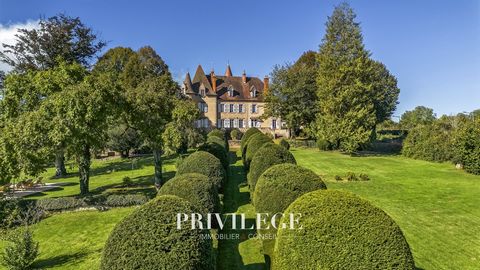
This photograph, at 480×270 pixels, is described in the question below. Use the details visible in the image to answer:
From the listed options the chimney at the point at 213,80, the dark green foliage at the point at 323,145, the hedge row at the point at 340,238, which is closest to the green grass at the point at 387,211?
the hedge row at the point at 340,238

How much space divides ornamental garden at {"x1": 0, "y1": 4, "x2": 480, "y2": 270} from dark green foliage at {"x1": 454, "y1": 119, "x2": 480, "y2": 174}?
108 mm

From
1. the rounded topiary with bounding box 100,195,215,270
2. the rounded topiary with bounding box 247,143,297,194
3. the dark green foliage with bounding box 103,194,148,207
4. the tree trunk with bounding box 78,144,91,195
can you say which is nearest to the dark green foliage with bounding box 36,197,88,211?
the dark green foliage with bounding box 103,194,148,207

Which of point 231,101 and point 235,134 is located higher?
point 231,101

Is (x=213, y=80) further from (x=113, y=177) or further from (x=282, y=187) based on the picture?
(x=282, y=187)

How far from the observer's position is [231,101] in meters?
56.1

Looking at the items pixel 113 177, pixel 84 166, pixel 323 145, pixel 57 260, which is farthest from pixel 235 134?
pixel 57 260

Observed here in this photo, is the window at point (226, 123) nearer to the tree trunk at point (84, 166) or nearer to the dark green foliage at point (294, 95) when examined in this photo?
the dark green foliage at point (294, 95)

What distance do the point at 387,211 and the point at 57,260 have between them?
12945 millimetres

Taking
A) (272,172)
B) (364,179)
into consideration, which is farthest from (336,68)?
(272,172)

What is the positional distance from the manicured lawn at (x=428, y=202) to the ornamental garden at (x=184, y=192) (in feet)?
0.24

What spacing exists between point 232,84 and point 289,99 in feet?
59.9

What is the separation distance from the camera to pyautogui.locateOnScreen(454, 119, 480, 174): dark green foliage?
22.9 meters

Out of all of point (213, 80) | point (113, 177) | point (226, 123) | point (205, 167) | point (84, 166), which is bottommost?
point (113, 177)

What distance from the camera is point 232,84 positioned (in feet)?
190
